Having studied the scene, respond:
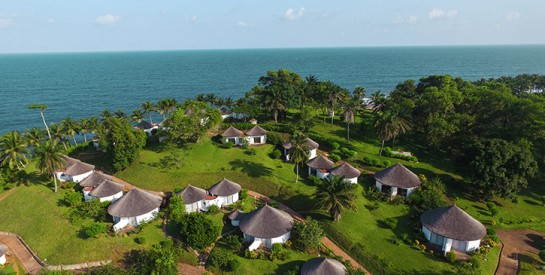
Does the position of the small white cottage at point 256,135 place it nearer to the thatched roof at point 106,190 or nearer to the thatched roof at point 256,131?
the thatched roof at point 256,131

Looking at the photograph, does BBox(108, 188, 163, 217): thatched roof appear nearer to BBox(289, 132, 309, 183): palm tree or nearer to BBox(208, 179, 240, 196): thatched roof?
BBox(208, 179, 240, 196): thatched roof

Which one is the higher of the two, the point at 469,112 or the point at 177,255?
the point at 469,112

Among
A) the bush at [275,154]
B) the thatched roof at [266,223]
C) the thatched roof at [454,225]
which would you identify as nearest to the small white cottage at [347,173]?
the bush at [275,154]

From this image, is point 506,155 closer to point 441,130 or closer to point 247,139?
point 441,130

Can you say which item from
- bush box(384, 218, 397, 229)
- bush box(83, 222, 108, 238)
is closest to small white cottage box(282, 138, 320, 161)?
bush box(384, 218, 397, 229)

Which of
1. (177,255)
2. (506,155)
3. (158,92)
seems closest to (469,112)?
(506,155)

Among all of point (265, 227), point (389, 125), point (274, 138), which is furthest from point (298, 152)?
point (389, 125)

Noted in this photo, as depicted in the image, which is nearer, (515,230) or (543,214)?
(515,230)
